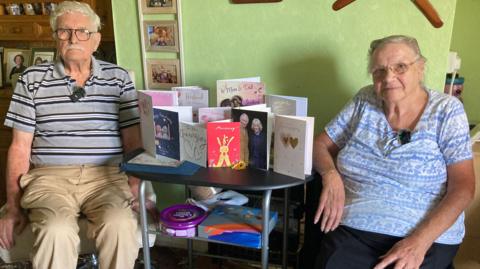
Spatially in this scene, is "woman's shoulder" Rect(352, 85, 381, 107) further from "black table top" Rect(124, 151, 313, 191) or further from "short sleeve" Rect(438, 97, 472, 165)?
"black table top" Rect(124, 151, 313, 191)

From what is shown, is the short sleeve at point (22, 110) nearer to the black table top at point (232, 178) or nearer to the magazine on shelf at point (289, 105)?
the black table top at point (232, 178)

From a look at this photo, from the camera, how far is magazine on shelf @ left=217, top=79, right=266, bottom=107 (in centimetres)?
167

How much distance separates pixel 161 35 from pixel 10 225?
1096mm

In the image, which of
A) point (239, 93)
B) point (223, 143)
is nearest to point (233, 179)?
point (223, 143)

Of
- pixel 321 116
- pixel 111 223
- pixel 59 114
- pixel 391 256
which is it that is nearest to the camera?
pixel 391 256

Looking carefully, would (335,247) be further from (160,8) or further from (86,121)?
(160,8)

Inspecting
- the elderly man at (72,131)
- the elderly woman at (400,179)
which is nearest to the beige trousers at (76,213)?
the elderly man at (72,131)

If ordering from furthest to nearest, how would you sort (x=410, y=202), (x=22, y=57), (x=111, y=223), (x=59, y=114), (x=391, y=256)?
(x=22, y=57) < (x=59, y=114) < (x=111, y=223) < (x=410, y=202) < (x=391, y=256)

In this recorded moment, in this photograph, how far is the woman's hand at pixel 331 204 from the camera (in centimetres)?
144

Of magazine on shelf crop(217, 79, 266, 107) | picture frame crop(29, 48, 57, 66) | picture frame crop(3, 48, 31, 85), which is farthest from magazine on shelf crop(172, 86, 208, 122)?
picture frame crop(3, 48, 31, 85)

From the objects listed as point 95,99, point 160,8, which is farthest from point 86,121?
point 160,8

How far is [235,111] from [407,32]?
86cm

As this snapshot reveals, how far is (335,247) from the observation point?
4.60 ft

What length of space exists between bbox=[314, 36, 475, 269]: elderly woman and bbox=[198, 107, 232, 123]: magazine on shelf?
41 cm
